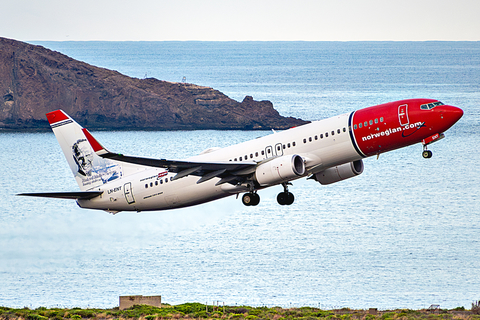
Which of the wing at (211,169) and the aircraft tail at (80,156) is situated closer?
the wing at (211,169)

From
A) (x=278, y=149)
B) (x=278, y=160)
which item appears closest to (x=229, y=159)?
(x=278, y=149)

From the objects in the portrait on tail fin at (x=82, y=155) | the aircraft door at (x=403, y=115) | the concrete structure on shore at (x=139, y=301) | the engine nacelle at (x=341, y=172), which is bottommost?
the concrete structure on shore at (x=139, y=301)

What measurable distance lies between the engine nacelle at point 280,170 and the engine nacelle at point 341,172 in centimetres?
616

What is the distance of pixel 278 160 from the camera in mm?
51188

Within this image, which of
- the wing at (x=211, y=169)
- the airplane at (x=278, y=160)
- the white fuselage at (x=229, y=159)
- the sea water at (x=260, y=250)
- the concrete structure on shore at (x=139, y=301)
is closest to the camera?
the airplane at (x=278, y=160)

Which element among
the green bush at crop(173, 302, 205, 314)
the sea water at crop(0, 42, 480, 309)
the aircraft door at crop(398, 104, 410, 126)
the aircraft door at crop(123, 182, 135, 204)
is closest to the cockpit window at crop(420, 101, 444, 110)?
the aircraft door at crop(398, 104, 410, 126)

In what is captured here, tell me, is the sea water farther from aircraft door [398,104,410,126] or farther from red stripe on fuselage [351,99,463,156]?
aircraft door [398,104,410,126]

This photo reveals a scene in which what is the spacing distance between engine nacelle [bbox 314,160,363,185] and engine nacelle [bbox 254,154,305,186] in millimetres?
6160

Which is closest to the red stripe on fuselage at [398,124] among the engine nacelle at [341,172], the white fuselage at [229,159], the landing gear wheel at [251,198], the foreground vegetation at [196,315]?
the white fuselage at [229,159]

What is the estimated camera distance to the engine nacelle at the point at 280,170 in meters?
50.4

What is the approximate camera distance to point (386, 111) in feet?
163

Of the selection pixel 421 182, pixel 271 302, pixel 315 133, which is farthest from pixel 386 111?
pixel 421 182

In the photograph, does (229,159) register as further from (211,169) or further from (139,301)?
(139,301)

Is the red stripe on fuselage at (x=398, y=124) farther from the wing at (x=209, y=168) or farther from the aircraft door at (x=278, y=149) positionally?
the wing at (x=209, y=168)
